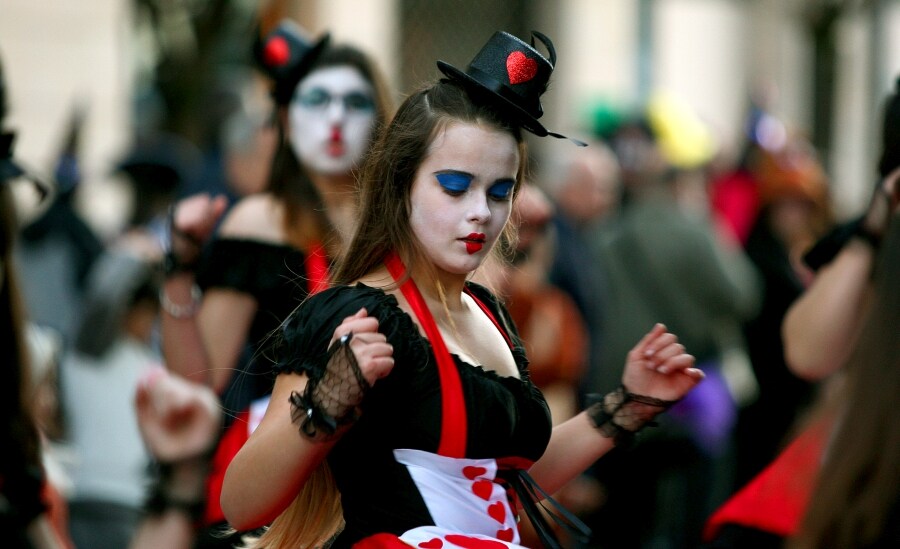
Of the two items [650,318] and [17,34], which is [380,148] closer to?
[650,318]

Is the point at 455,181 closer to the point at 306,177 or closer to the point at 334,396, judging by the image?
the point at 334,396

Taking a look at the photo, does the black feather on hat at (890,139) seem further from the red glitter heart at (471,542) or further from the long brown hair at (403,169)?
the red glitter heart at (471,542)

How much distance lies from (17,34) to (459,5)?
5326mm

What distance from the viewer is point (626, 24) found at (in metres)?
16.3

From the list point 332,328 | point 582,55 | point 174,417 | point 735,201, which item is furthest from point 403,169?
point 582,55

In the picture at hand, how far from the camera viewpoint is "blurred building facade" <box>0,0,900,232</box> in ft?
34.1

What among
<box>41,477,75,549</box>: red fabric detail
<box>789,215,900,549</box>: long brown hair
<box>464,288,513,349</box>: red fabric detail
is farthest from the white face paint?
<box>789,215,900,549</box>: long brown hair

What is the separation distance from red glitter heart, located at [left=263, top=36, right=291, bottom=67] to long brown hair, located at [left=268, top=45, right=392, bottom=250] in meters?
0.10

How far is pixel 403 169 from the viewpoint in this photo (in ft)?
9.68

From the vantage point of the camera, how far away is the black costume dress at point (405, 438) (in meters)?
2.75

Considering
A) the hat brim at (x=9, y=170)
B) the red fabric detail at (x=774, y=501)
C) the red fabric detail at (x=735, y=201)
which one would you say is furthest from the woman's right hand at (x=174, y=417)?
the red fabric detail at (x=735, y=201)

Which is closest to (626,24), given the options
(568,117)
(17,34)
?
(568,117)

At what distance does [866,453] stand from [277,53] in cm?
267

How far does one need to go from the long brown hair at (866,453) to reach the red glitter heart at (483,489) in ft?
1.95
